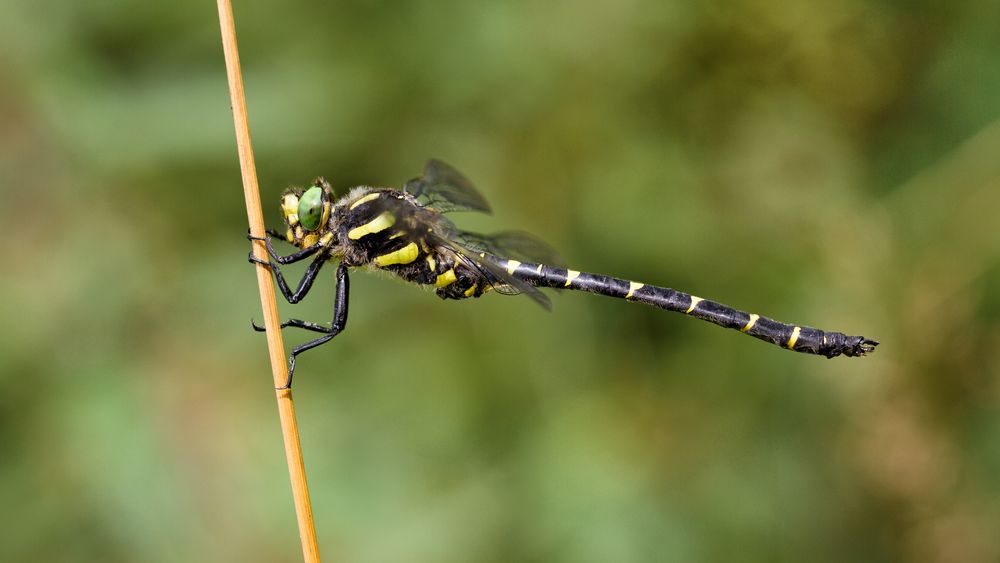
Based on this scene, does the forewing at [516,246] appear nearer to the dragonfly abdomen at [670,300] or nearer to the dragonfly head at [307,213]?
the dragonfly abdomen at [670,300]

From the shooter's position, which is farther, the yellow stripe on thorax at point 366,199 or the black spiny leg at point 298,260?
the yellow stripe on thorax at point 366,199

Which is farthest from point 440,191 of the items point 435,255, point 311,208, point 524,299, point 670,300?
point 524,299

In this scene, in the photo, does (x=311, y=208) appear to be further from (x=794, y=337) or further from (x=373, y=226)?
(x=794, y=337)

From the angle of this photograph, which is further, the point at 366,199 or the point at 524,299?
the point at 524,299

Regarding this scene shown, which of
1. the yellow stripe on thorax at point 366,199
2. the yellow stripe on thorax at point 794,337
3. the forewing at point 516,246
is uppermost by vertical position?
the forewing at point 516,246

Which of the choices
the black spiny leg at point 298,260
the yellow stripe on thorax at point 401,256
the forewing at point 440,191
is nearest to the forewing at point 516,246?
the forewing at point 440,191

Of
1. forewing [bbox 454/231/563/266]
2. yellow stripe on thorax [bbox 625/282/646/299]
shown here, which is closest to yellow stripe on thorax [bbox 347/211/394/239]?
forewing [bbox 454/231/563/266]
